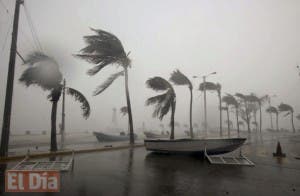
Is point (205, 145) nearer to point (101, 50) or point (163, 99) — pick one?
point (163, 99)

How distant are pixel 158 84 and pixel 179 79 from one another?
3.54 metres

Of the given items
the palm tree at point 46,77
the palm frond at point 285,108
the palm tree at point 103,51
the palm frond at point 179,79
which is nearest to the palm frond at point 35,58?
the palm tree at point 46,77

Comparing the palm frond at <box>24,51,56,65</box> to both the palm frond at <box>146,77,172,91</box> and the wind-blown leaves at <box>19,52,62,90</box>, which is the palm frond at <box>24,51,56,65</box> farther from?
the palm frond at <box>146,77,172,91</box>

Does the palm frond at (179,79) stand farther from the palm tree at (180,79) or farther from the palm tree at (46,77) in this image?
the palm tree at (46,77)

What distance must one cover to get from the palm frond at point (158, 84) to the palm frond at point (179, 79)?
2.98 metres

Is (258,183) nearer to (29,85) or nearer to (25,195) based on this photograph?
(25,195)

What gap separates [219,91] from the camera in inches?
1474

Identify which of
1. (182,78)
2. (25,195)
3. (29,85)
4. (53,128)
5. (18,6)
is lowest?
(25,195)

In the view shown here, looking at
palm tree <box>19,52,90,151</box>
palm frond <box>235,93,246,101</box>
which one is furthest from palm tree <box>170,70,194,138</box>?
palm frond <box>235,93,246,101</box>

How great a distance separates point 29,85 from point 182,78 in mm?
15066

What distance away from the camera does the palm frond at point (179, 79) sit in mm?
21641

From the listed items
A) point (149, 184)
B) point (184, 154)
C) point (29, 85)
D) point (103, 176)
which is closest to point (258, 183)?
point (149, 184)

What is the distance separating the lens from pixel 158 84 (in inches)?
770

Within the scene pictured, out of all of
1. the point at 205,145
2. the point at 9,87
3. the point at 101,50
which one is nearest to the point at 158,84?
the point at 101,50
